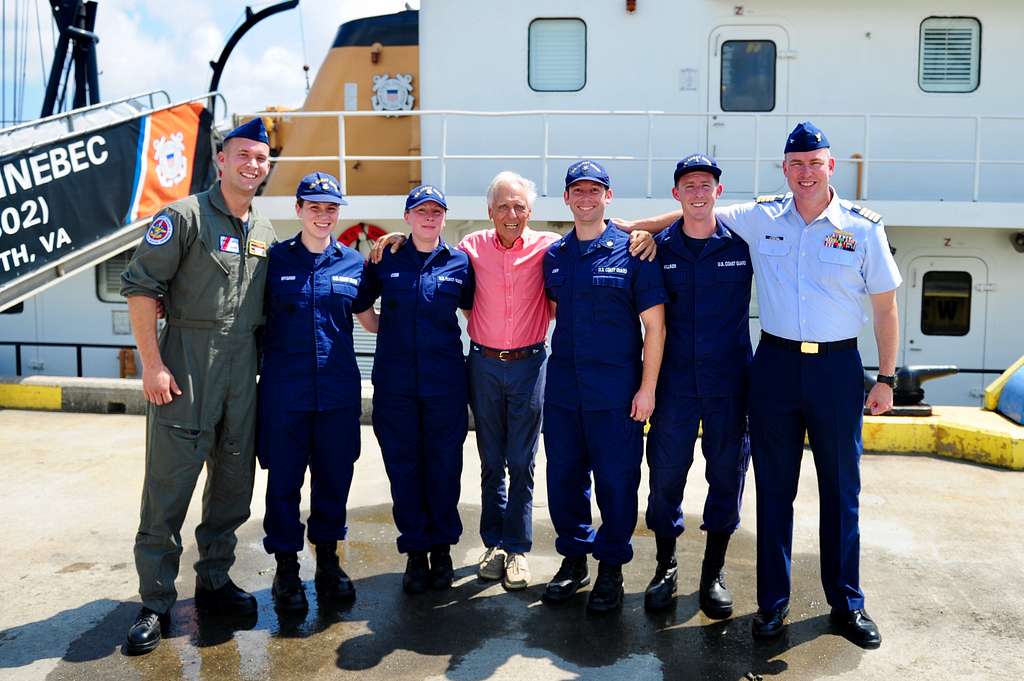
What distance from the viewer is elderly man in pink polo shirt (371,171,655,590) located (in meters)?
4.23

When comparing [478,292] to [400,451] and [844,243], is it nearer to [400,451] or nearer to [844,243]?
[400,451]

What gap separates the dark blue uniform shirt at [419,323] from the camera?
13.7ft

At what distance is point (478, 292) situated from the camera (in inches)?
172

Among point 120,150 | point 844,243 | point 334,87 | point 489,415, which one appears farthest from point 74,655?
point 334,87

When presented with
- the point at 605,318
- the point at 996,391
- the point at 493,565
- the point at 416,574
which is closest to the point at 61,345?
the point at 416,574

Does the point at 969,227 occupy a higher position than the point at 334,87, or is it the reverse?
the point at 334,87

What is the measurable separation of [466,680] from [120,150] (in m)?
7.30

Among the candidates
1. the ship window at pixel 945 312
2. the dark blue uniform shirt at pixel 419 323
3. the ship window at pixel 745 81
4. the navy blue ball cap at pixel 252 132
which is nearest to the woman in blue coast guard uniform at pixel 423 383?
the dark blue uniform shirt at pixel 419 323

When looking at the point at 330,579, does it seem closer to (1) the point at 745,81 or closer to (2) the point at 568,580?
(2) the point at 568,580

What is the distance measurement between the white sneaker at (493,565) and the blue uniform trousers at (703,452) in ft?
2.81

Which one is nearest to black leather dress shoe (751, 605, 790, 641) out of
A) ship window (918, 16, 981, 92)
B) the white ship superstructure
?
the white ship superstructure

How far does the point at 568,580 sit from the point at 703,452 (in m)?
0.92

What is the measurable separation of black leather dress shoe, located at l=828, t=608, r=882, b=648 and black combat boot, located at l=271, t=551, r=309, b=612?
2459 mm

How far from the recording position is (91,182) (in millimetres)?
8461
